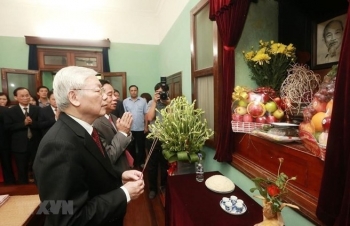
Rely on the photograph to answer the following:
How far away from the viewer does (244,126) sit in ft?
4.50

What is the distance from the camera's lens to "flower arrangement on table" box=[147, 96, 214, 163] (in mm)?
1710

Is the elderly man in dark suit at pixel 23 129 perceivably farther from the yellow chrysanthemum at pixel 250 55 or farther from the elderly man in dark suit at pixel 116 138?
the yellow chrysanthemum at pixel 250 55

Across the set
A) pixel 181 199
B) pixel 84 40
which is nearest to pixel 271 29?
pixel 181 199

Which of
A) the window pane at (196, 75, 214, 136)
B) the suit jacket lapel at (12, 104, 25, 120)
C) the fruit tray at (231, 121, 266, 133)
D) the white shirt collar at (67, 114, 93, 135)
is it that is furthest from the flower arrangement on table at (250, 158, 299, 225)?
→ the suit jacket lapel at (12, 104, 25, 120)

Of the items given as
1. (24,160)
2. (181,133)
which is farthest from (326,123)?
(24,160)

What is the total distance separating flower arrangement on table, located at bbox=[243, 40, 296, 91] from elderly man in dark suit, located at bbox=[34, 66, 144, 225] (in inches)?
44.3

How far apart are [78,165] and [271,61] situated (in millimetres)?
1424

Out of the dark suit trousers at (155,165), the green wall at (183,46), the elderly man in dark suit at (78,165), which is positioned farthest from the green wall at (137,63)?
the elderly man in dark suit at (78,165)

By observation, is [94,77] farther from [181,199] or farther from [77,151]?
[181,199]

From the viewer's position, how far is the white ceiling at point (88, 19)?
4.14m

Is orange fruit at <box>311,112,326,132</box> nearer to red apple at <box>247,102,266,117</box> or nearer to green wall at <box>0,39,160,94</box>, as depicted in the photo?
red apple at <box>247,102,266,117</box>

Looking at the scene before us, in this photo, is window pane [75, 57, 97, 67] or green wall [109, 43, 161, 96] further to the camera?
green wall [109, 43, 161, 96]

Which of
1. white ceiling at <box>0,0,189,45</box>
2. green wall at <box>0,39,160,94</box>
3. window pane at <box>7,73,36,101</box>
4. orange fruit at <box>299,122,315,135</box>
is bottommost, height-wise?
orange fruit at <box>299,122,315,135</box>

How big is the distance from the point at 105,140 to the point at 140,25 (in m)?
3.96
